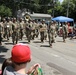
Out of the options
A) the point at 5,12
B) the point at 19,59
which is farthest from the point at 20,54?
the point at 5,12

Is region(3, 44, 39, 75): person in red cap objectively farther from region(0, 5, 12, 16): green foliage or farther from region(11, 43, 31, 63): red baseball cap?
region(0, 5, 12, 16): green foliage

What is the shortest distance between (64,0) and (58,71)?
223 ft

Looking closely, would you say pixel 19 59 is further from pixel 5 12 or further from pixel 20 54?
pixel 5 12

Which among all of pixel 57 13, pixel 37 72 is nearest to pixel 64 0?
pixel 57 13

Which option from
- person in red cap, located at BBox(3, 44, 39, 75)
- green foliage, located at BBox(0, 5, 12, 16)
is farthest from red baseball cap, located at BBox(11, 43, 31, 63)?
green foliage, located at BBox(0, 5, 12, 16)

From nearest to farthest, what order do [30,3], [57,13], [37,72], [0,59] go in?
[37,72], [0,59], [30,3], [57,13]

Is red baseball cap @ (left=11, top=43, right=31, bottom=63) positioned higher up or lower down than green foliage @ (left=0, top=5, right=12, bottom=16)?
lower down

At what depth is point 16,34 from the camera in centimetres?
1939

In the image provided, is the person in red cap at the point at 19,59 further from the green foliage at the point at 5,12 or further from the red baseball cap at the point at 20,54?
the green foliage at the point at 5,12

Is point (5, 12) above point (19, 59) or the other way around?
above

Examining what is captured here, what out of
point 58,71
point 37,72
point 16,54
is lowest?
point 58,71

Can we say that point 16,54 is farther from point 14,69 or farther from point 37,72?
point 37,72

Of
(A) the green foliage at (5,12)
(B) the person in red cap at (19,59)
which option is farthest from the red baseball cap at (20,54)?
(A) the green foliage at (5,12)

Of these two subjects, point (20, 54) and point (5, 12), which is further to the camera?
point (5, 12)
